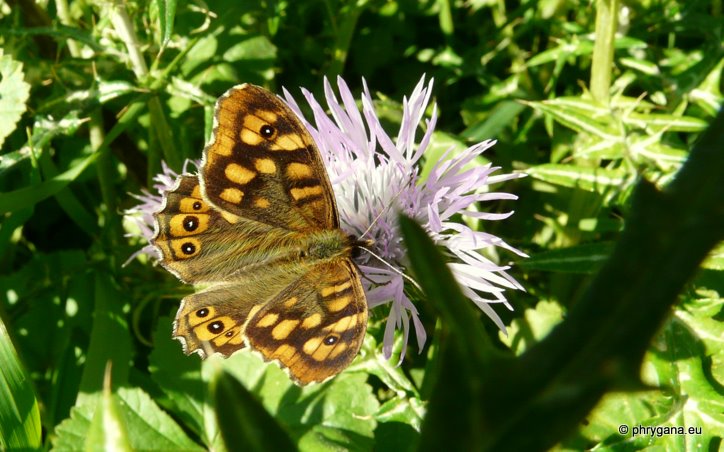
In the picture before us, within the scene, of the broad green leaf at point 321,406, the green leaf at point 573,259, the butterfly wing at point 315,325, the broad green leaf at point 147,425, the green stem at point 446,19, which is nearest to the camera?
the butterfly wing at point 315,325

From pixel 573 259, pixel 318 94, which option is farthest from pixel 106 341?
pixel 573 259

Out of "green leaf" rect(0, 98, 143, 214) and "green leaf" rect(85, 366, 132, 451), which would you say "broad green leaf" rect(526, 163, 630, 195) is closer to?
"green leaf" rect(0, 98, 143, 214)

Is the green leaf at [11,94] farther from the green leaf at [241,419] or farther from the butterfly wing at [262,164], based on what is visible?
the green leaf at [241,419]

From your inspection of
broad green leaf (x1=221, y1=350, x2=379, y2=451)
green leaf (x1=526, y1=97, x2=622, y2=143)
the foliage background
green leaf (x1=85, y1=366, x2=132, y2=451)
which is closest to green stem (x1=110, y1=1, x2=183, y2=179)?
the foliage background

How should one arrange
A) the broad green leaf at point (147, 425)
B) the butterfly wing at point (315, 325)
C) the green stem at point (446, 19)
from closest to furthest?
the butterfly wing at point (315, 325), the broad green leaf at point (147, 425), the green stem at point (446, 19)

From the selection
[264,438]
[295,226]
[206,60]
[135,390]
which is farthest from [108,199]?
[264,438]

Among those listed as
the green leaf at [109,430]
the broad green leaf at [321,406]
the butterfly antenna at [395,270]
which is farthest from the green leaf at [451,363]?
the broad green leaf at [321,406]

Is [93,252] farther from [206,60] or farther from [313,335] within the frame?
[313,335]
